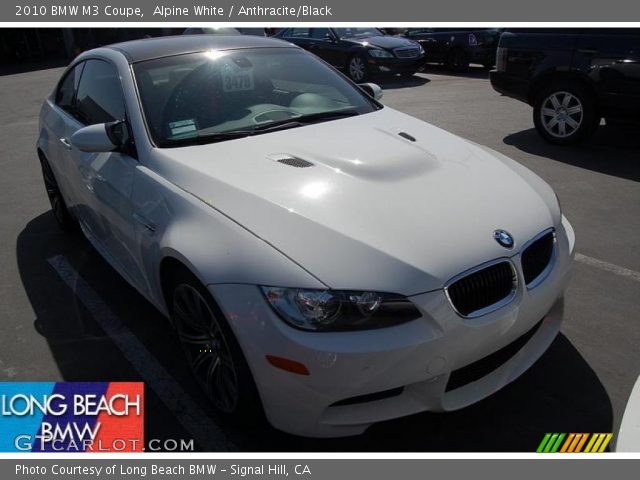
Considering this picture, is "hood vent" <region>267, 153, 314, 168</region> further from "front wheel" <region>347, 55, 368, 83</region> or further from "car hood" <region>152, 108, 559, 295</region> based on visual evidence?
"front wheel" <region>347, 55, 368, 83</region>

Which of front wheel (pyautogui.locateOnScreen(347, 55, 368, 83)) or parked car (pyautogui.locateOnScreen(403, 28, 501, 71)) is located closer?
front wheel (pyautogui.locateOnScreen(347, 55, 368, 83))

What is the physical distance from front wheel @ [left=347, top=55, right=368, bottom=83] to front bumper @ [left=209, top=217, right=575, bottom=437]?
11.5m

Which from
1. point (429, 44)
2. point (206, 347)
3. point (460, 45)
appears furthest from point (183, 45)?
point (429, 44)

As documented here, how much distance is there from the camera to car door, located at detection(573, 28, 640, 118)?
6145mm

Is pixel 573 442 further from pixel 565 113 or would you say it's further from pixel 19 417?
pixel 565 113

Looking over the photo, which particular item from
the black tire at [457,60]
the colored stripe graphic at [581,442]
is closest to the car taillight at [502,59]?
the colored stripe graphic at [581,442]

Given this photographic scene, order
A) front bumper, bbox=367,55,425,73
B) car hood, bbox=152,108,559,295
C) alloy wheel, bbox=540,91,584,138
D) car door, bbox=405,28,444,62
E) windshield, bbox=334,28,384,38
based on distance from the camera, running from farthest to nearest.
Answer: car door, bbox=405,28,444,62, windshield, bbox=334,28,384,38, front bumper, bbox=367,55,425,73, alloy wheel, bbox=540,91,584,138, car hood, bbox=152,108,559,295

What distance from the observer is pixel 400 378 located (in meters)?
2.15

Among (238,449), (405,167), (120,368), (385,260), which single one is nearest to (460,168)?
(405,167)

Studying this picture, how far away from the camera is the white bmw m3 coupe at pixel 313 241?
216 centimetres

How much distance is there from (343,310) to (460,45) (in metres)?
13.8

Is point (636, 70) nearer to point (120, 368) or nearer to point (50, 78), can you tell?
point (120, 368)

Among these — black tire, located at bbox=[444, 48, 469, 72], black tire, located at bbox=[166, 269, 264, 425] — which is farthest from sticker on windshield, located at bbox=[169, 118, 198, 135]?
black tire, located at bbox=[444, 48, 469, 72]
